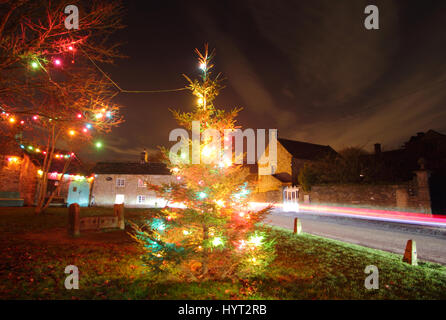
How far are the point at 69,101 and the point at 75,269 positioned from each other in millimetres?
4787

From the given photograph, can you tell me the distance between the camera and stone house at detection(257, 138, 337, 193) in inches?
1470

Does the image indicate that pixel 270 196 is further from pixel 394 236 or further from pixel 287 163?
pixel 394 236

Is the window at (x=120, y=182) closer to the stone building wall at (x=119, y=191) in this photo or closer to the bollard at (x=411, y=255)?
the stone building wall at (x=119, y=191)

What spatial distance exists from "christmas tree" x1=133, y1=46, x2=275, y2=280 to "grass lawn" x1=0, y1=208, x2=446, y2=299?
388mm

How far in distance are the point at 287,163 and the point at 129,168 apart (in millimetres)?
25077

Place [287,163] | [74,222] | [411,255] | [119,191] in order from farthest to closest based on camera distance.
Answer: [287,163]
[119,191]
[74,222]
[411,255]

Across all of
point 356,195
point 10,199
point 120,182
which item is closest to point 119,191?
point 120,182

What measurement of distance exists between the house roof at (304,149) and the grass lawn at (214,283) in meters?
32.5

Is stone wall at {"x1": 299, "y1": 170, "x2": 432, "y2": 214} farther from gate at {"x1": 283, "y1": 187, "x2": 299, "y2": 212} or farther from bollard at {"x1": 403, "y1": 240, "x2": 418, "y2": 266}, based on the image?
bollard at {"x1": 403, "y1": 240, "x2": 418, "y2": 266}

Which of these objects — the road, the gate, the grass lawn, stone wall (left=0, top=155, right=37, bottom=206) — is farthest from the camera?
the gate

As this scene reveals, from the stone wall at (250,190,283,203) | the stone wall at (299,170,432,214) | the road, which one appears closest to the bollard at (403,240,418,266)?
the road

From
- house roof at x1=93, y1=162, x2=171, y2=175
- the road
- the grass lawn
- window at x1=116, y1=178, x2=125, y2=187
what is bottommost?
the road

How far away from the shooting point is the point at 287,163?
3847 centimetres
